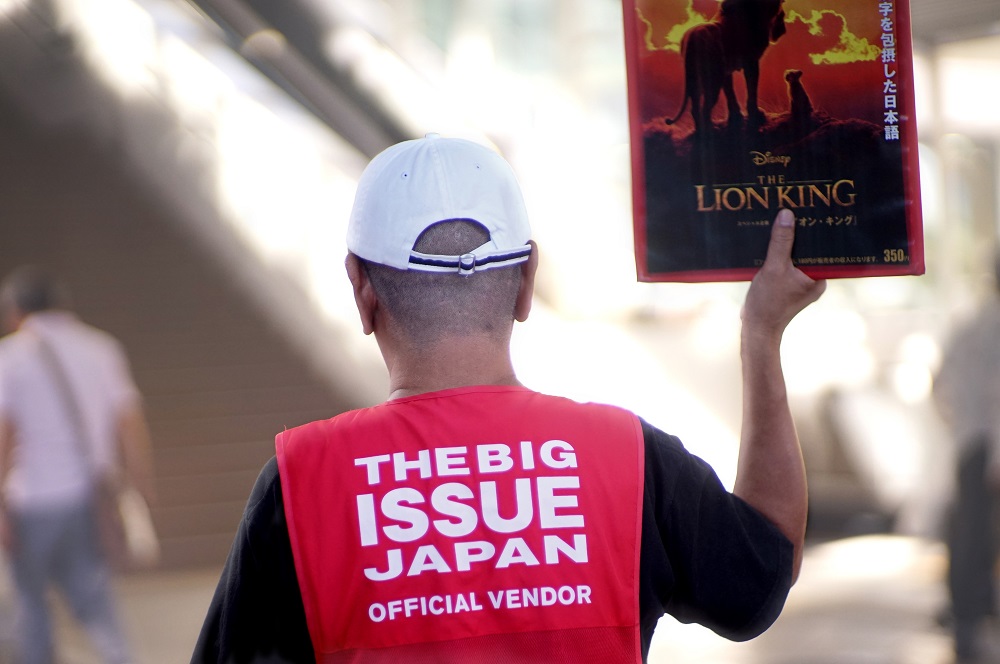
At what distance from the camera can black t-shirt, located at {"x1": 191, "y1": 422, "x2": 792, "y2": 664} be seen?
4.44 ft

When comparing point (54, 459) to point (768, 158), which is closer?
point (768, 158)

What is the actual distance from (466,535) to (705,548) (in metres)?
0.28

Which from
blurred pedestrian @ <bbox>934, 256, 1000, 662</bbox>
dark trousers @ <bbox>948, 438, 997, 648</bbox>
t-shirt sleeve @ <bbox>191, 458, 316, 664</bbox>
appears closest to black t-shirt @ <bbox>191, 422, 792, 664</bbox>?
t-shirt sleeve @ <bbox>191, 458, 316, 664</bbox>

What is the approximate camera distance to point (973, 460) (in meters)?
5.79

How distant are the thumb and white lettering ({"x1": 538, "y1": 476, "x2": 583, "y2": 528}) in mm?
384

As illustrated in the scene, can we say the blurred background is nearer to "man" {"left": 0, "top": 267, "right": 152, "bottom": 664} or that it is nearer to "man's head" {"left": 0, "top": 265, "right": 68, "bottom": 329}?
"man" {"left": 0, "top": 267, "right": 152, "bottom": 664}

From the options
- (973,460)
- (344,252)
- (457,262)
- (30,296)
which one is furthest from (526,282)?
(344,252)

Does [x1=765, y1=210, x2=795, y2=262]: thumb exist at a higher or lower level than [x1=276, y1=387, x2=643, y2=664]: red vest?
higher

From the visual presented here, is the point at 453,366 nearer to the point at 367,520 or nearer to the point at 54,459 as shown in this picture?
the point at 367,520

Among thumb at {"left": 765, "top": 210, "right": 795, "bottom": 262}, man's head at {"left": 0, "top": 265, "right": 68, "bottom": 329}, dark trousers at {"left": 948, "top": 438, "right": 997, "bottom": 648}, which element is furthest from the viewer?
dark trousers at {"left": 948, "top": 438, "right": 997, "bottom": 648}

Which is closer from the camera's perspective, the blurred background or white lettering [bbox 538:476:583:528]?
white lettering [bbox 538:476:583:528]

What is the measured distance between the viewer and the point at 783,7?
1.47 m

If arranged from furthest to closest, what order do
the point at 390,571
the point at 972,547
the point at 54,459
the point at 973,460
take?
the point at 972,547 → the point at 973,460 → the point at 54,459 → the point at 390,571

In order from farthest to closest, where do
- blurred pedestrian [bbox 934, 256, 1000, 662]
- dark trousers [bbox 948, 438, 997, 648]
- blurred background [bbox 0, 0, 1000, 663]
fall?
blurred background [bbox 0, 0, 1000, 663]
dark trousers [bbox 948, 438, 997, 648]
blurred pedestrian [bbox 934, 256, 1000, 662]
